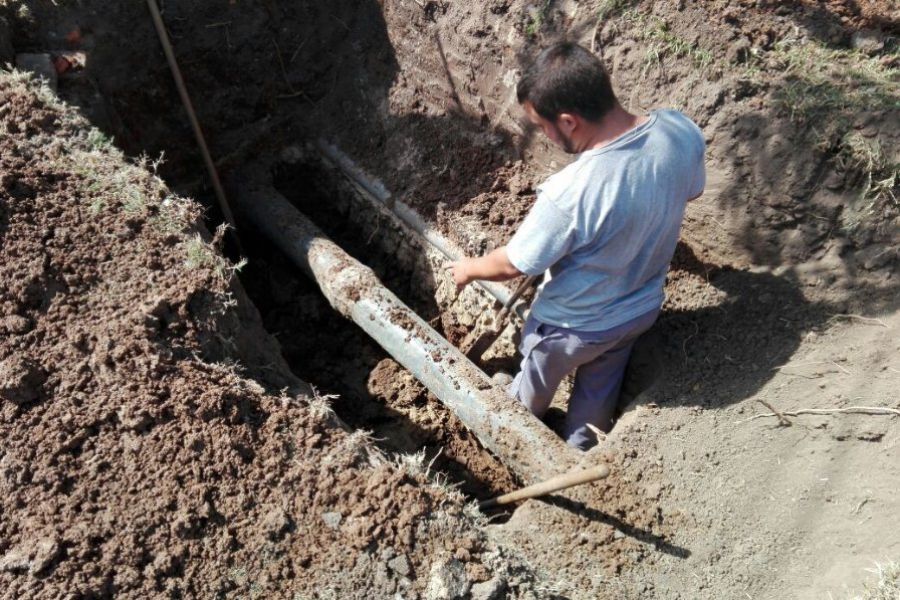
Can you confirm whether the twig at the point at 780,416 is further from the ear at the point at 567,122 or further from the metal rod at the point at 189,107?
the metal rod at the point at 189,107

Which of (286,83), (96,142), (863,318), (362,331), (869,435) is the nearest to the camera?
(869,435)

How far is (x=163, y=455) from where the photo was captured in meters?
2.53

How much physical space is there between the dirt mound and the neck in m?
1.44

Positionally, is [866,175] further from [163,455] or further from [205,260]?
[163,455]

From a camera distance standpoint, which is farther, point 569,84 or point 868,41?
point 868,41

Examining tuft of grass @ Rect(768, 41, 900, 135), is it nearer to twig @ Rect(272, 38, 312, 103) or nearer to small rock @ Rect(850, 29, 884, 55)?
small rock @ Rect(850, 29, 884, 55)

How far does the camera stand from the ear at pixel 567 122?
2.48m

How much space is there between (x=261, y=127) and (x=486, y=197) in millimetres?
1724

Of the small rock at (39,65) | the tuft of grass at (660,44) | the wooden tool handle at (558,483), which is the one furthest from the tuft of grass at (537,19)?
the small rock at (39,65)

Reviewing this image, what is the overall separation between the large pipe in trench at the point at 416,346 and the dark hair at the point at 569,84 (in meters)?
1.42

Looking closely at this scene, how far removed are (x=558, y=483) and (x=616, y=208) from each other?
3.65ft

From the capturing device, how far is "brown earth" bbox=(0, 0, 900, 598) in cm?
276

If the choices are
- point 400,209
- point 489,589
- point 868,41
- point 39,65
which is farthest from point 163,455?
point 868,41

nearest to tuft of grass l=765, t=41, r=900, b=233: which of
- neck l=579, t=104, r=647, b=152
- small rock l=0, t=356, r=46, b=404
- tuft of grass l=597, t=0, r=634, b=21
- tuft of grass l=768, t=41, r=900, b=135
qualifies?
tuft of grass l=768, t=41, r=900, b=135
